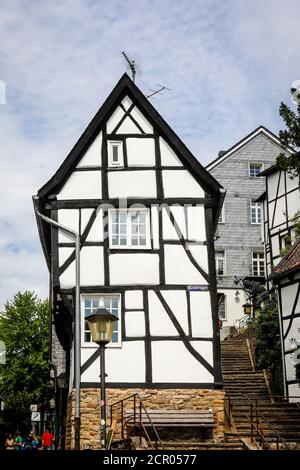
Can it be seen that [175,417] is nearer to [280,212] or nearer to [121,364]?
[121,364]

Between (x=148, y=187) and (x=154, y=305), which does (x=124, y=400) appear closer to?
(x=154, y=305)

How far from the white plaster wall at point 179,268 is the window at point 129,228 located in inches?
28.5

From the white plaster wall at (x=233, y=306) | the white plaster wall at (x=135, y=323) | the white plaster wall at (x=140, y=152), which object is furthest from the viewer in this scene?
the white plaster wall at (x=233, y=306)

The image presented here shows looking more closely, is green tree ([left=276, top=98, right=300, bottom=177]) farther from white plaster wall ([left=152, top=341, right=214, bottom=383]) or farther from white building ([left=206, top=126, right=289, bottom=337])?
white building ([left=206, top=126, right=289, bottom=337])

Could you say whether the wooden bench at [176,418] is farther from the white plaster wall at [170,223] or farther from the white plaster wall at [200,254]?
the white plaster wall at [170,223]

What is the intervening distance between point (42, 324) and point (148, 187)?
120ft

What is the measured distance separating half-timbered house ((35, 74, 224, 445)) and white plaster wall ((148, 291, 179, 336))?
28 millimetres

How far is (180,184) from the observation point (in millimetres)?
24422

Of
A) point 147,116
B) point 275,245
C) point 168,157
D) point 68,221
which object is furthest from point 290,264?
point 275,245

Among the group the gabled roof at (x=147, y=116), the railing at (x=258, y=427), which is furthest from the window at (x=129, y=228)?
the railing at (x=258, y=427)

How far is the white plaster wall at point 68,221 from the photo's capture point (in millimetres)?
23609

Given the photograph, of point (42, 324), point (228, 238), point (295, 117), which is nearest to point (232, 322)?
point (228, 238)

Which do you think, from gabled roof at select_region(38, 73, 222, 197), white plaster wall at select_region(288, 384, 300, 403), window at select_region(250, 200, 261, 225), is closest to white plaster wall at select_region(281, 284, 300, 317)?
white plaster wall at select_region(288, 384, 300, 403)

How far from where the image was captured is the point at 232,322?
47469mm
